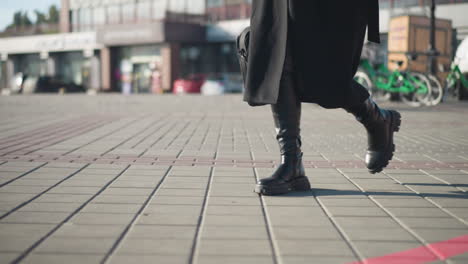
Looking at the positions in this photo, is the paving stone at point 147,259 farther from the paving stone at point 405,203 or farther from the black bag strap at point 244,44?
the black bag strap at point 244,44

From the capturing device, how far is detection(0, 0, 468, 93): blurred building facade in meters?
37.2

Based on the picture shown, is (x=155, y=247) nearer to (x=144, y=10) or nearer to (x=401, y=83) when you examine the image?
(x=401, y=83)

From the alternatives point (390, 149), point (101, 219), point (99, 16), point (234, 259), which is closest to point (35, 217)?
point (101, 219)

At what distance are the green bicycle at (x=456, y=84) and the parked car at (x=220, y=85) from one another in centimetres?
1551

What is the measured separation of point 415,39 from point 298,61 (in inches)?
596

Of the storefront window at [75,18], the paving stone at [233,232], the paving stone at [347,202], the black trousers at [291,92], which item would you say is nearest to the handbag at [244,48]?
the black trousers at [291,92]

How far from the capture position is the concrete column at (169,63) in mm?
38000

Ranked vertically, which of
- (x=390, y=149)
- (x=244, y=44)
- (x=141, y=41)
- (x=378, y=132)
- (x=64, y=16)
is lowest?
(x=390, y=149)

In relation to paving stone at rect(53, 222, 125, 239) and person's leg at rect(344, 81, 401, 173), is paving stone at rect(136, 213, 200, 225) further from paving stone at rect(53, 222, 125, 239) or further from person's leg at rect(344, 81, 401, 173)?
person's leg at rect(344, 81, 401, 173)

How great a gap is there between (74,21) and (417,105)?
38.7 meters

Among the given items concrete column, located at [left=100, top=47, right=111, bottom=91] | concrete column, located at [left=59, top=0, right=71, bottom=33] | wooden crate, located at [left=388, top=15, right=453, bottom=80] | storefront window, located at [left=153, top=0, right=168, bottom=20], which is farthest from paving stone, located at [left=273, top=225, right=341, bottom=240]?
concrete column, located at [left=59, top=0, right=71, bottom=33]

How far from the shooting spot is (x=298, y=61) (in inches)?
139

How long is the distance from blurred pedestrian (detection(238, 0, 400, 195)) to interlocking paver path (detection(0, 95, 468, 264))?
431 mm

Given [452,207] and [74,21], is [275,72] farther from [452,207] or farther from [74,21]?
[74,21]
